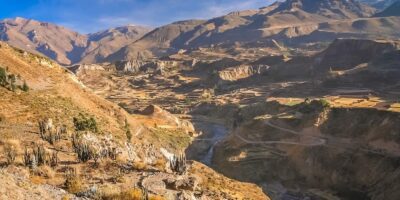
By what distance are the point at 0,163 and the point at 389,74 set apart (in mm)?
126851

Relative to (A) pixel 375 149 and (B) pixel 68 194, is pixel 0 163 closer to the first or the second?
(B) pixel 68 194

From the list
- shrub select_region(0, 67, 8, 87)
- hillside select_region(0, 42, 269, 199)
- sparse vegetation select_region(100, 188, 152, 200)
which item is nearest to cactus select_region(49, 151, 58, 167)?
hillside select_region(0, 42, 269, 199)

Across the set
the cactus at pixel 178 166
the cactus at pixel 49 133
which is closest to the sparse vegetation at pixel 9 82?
the cactus at pixel 49 133

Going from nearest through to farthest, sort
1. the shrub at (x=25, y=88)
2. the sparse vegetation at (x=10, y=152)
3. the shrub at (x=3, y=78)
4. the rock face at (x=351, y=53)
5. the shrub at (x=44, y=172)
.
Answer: the shrub at (x=44, y=172) → the sparse vegetation at (x=10, y=152) → the shrub at (x=3, y=78) → the shrub at (x=25, y=88) → the rock face at (x=351, y=53)

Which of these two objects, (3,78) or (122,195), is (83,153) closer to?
(122,195)

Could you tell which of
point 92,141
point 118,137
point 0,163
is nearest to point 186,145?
point 118,137

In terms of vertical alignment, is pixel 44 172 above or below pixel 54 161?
above

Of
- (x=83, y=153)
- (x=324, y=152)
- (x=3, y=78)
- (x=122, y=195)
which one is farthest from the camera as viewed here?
(x=324, y=152)

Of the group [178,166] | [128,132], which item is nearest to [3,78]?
[128,132]

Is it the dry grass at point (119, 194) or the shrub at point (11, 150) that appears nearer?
the dry grass at point (119, 194)

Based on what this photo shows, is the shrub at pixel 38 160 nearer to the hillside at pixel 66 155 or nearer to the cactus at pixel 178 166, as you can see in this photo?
the hillside at pixel 66 155

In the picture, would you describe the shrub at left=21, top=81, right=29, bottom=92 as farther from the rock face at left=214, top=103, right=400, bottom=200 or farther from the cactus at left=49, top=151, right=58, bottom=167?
the rock face at left=214, top=103, right=400, bottom=200

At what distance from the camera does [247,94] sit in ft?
514

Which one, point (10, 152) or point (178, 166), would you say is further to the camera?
point (178, 166)
